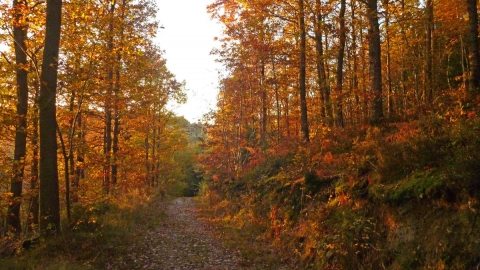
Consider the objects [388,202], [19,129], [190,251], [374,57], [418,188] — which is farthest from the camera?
[374,57]

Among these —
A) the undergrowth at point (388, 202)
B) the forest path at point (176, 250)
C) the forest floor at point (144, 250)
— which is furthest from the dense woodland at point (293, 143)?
the forest path at point (176, 250)

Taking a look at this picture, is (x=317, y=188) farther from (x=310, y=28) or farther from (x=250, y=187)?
(x=310, y=28)

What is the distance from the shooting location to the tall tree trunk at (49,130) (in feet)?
29.0

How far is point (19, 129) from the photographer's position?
10.5m

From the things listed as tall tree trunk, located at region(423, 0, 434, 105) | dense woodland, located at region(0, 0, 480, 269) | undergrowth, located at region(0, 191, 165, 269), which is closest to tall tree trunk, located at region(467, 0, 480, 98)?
dense woodland, located at region(0, 0, 480, 269)

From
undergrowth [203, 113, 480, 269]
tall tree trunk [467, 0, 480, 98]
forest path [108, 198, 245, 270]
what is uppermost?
tall tree trunk [467, 0, 480, 98]

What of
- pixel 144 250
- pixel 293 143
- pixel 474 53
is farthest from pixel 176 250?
pixel 474 53

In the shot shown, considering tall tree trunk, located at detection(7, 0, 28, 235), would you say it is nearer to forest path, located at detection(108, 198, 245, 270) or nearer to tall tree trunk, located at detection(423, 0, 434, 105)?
forest path, located at detection(108, 198, 245, 270)

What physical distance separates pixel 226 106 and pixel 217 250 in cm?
2072

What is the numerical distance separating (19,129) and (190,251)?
6.42 metres

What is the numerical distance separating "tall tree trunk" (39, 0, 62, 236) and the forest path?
2190 mm

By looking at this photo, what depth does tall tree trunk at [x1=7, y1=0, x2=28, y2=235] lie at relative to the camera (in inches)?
407

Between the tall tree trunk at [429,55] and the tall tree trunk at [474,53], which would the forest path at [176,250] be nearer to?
the tall tree trunk at [474,53]

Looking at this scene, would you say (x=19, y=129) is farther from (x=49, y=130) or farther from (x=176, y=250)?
(x=176, y=250)
